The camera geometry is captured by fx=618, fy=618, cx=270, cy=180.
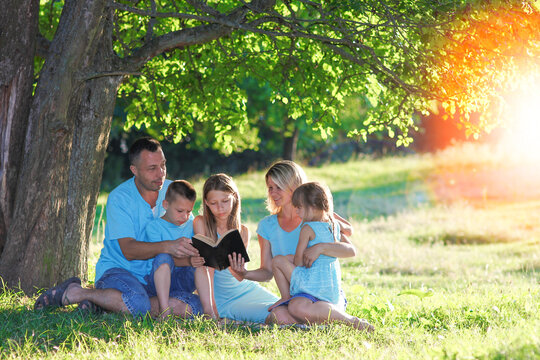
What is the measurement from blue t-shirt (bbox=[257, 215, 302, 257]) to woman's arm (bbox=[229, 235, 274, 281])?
0.06 m

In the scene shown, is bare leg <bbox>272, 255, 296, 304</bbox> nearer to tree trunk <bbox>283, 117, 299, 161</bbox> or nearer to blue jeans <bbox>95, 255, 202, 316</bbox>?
blue jeans <bbox>95, 255, 202, 316</bbox>

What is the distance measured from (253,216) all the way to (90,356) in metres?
16.4

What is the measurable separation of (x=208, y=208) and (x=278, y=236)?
0.80m

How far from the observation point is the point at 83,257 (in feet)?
23.9

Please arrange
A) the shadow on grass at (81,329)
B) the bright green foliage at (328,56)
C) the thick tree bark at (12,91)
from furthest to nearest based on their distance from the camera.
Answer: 1. the thick tree bark at (12,91)
2. the bright green foliage at (328,56)
3. the shadow on grass at (81,329)

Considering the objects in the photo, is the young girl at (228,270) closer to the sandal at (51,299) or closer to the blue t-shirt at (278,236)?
the blue t-shirt at (278,236)

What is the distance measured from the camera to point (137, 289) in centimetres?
611

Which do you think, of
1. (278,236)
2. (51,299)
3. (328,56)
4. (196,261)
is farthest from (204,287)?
(328,56)

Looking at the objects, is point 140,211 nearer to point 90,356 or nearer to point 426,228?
point 90,356

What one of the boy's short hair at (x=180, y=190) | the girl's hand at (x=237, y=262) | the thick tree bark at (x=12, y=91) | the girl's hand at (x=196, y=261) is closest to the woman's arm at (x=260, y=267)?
the girl's hand at (x=237, y=262)

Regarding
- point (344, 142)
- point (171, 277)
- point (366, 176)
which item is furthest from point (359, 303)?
point (344, 142)

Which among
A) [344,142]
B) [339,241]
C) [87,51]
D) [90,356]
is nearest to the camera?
[90,356]

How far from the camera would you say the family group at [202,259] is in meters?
5.87

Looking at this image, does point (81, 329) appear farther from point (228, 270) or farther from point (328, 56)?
point (328, 56)
